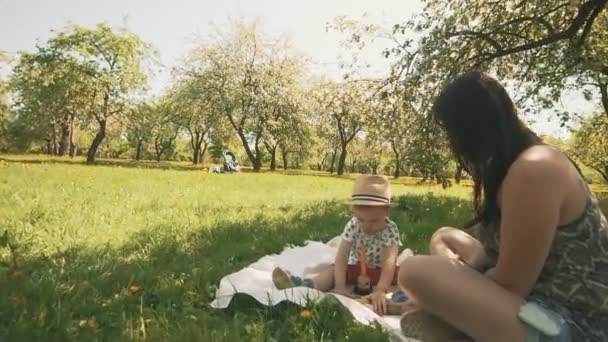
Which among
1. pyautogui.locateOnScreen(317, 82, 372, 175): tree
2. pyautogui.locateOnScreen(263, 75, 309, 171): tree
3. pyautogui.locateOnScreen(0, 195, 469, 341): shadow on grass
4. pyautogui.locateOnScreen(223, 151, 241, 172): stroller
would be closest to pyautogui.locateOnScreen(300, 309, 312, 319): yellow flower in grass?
pyautogui.locateOnScreen(0, 195, 469, 341): shadow on grass

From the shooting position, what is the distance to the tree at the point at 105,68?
31172mm

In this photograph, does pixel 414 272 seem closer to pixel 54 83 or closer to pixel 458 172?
pixel 458 172

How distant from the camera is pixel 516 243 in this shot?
243cm

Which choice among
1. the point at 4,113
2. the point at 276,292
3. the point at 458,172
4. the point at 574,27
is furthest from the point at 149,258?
the point at 4,113

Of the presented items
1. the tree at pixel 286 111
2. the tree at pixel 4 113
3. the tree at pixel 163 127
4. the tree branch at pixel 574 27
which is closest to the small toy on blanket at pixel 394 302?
the tree branch at pixel 574 27

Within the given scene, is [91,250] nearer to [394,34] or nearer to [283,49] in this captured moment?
[394,34]

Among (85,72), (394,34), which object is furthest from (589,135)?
(85,72)

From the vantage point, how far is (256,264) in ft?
16.8

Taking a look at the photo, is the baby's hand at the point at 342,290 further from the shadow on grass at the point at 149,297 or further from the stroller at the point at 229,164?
the stroller at the point at 229,164

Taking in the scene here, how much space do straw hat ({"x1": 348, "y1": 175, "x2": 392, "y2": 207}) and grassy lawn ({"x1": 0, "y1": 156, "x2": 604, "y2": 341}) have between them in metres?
1.15

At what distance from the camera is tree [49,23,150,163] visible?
3117 centimetres

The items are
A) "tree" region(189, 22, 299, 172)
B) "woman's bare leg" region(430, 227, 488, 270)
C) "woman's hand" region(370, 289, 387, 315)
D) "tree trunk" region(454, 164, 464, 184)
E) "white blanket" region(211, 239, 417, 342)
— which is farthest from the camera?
"tree" region(189, 22, 299, 172)

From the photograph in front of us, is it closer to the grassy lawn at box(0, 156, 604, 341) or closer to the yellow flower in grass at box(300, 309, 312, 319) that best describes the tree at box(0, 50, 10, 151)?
the grassy lawn at box(0, 156, 604, 341)

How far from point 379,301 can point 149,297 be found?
1728mm
